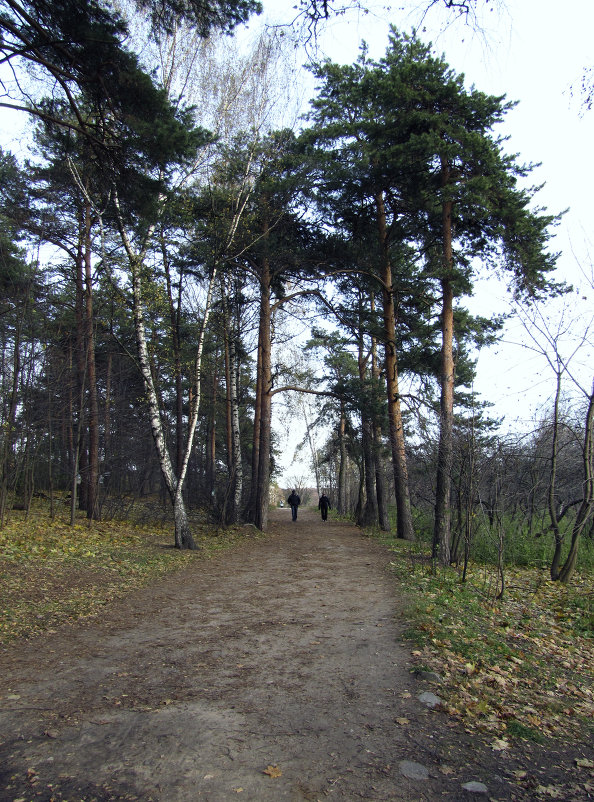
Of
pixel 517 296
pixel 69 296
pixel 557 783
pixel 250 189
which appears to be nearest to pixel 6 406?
pixel 69 296

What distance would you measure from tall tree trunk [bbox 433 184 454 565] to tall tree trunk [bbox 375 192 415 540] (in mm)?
3064

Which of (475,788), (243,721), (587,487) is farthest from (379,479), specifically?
(475,788)

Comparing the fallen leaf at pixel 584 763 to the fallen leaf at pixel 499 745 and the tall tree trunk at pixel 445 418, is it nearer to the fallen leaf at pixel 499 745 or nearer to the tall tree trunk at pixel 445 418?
the fallen leaf at pixel 499 745

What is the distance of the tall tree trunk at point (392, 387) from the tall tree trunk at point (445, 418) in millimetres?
3064

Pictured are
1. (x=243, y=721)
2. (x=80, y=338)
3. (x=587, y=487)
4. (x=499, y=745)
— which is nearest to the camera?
(x=499, y=745)

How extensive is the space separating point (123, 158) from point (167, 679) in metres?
6.30

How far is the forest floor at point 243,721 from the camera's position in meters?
3.01

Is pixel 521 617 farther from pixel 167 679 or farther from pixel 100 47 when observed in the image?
pixel 100 47

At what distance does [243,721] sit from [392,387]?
13036mm

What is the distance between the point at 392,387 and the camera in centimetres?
1611

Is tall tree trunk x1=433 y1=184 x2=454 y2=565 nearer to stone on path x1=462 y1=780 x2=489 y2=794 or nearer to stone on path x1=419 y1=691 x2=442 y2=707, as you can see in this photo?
stone on path x1=419 y1=691 x2=442 y2=707

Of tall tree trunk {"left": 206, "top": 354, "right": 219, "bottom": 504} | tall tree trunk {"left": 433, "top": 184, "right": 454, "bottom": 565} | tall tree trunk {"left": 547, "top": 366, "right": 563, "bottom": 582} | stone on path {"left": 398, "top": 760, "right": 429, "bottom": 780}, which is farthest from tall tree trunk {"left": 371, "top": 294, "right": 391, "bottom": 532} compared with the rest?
stone on path {"left": 398, "top": 760, "right": 429, "bottom": 780}

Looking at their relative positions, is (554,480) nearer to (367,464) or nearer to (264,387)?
(264,387)

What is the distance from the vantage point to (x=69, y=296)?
17.1 meters
